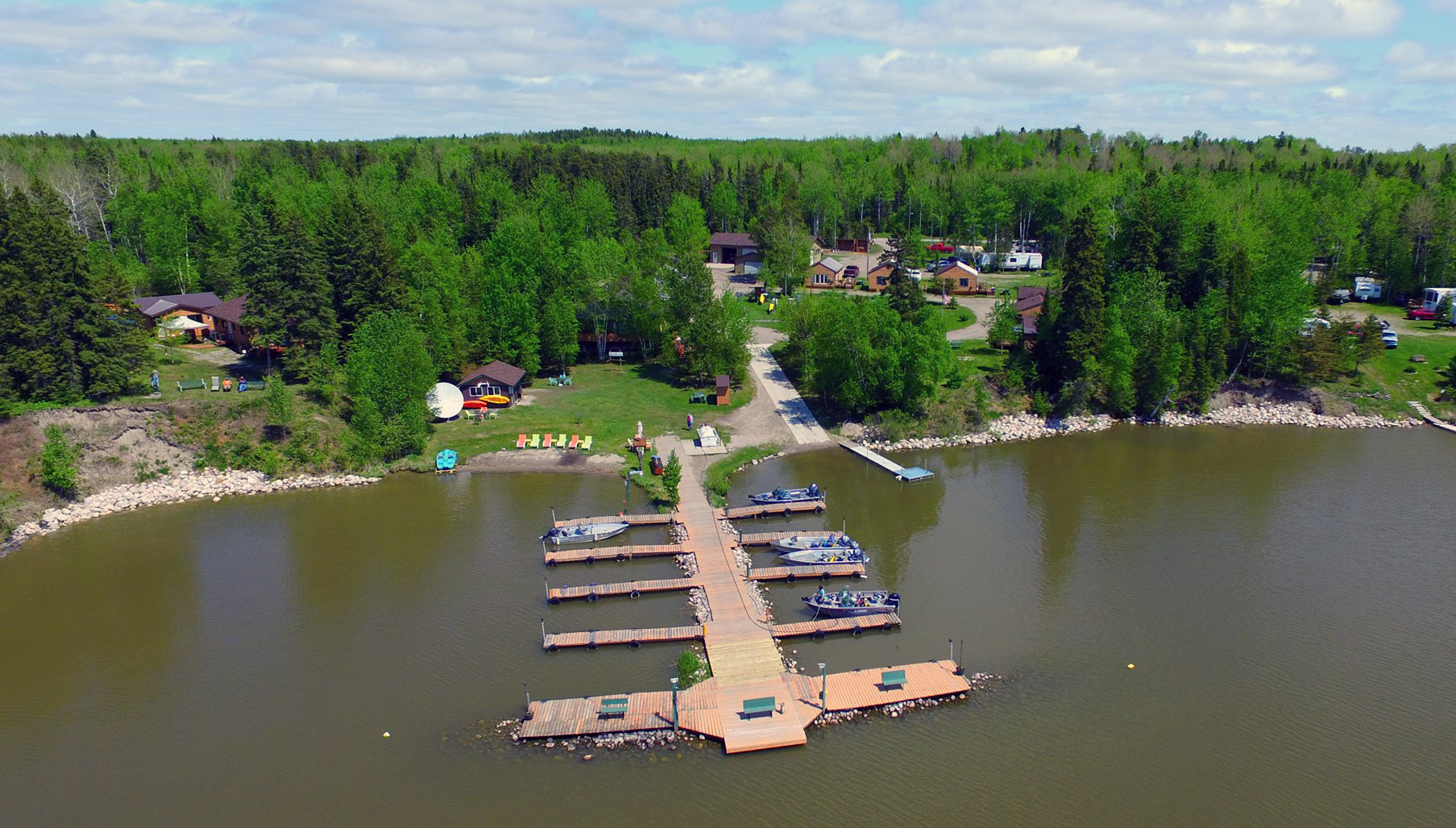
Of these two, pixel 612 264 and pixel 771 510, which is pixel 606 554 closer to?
pixel 771 510

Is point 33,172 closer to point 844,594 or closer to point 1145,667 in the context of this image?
point 844,594

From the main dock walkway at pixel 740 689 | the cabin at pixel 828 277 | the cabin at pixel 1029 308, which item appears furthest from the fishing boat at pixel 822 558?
the cabin at pixel 828 277

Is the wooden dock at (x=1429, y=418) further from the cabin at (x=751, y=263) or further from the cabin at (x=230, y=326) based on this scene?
the cabin at (x=230, y=326)

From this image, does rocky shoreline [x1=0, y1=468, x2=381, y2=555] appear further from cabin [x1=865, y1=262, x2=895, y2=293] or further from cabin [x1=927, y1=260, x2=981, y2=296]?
cabin [x1=927, y1=260, x2=981, y2=296]

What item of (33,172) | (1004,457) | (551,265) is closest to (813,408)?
(1004,457)

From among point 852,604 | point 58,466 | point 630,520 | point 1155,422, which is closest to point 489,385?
point 630,520
